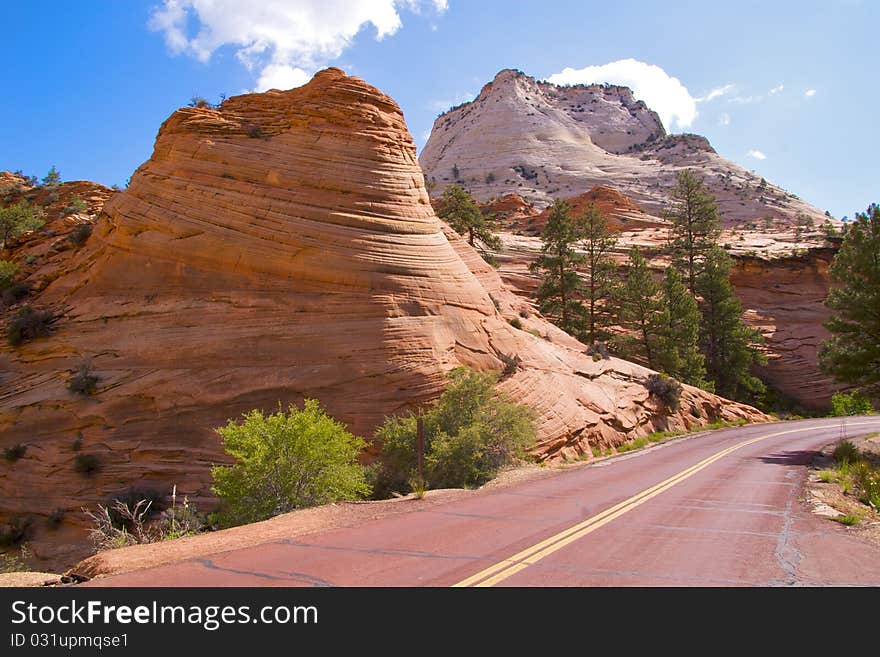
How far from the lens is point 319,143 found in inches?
835

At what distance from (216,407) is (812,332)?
50.2 metres

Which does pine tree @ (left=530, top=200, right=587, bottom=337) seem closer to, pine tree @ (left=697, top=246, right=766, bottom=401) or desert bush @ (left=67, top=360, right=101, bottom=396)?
pine tree @ (left=697, top=246, right=766, bottom=401)

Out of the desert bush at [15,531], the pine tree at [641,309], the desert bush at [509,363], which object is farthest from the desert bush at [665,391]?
the desert bush at [15,531]

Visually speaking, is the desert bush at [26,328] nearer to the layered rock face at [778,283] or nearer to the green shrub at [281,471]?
the green shrub at [281,471]

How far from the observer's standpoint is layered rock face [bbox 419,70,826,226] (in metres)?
88.0

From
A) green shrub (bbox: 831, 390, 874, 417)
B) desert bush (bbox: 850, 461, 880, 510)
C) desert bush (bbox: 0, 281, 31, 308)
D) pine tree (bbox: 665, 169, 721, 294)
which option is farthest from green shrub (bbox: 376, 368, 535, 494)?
pine tree (bbox: 665, 169, 721, 294)

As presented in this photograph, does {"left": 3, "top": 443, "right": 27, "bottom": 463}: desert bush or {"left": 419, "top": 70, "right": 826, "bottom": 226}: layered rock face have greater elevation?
{"left": 419, "top": 70, "right": 826, "bottom": 226}: layered rock face

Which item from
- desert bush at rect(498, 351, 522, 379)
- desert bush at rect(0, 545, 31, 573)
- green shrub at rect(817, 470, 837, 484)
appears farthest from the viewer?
desert bush at rect(498, 351, 522, 379)

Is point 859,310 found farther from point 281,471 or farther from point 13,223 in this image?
point 13,223

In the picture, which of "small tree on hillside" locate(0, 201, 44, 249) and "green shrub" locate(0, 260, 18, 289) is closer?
"green shrub" locate(0, 260, 18, 289)

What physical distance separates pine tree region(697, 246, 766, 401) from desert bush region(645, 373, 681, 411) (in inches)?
643

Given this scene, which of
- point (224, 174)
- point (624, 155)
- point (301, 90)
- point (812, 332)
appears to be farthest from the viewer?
point (624, 155)
